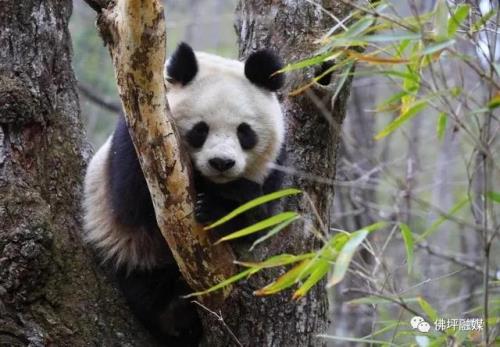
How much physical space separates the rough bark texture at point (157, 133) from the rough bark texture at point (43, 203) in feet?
1.63

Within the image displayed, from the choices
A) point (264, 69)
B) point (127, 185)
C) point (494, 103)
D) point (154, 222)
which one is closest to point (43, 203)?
point (127, 185)

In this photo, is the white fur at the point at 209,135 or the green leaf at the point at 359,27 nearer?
the green leaf at the point at 359,27

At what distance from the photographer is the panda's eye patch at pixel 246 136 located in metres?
3.29

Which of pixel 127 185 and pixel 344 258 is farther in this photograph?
pixel 127 185

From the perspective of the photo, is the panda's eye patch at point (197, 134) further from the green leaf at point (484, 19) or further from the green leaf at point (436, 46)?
the green leaf at point (436, 46)

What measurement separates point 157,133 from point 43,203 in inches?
29.3

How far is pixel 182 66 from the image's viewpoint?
327 cm

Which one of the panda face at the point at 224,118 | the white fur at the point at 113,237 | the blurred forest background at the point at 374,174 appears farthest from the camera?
the blurred forest background at the point at 374,174

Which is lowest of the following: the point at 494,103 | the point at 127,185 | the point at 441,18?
the point at 127,185

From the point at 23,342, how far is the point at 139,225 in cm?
68

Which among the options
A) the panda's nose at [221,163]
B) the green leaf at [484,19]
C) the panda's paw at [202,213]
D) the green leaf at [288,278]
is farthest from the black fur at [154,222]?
the green leaf at [484,19]

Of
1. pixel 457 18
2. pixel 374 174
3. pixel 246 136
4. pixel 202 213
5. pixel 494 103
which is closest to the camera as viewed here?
pixel 494 103

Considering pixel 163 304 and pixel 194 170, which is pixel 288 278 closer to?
pixel 194 170

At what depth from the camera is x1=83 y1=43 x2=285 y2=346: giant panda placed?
3.19m
